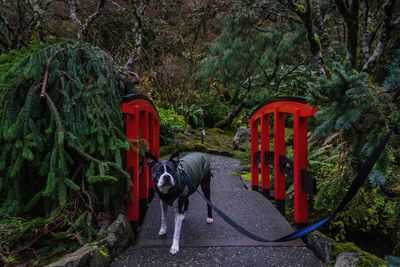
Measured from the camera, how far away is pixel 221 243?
12.8 feet

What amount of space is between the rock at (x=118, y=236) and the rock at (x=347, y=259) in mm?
1987

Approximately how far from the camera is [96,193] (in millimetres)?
3734

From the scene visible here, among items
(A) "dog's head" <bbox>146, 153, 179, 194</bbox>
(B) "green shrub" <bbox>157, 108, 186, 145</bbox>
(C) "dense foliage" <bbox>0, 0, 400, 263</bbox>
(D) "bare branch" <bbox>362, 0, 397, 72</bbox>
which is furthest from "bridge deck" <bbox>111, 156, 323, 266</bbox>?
(B) "green shrub" <bbox>157, 108, 186, 145</bbox>

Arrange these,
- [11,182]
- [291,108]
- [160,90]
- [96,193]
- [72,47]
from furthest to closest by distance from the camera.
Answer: [160,90], [291,108], [72,47], [96,193], [11,182]

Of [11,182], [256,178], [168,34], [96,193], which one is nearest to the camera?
[11,182]

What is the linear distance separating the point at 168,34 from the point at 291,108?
11582mm

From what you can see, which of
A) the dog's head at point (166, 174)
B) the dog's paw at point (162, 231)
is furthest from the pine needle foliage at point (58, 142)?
the dog's paw at point (162, 231)

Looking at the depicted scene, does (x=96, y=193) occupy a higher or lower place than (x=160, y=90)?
lower

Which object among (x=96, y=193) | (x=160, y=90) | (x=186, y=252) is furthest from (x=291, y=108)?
(x=160, y=90)

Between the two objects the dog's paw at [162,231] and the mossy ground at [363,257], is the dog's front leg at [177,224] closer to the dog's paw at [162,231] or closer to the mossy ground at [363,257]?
the dog's paw at [162,231]

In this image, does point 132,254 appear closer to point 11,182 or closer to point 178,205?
point 178,205

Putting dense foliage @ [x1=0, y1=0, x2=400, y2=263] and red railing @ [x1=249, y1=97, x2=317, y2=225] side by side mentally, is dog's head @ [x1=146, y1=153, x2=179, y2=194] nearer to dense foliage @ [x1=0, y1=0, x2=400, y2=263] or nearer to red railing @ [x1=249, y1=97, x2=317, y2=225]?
dense foliage @ [x1=0, y1=0, x2=400, y2=263]

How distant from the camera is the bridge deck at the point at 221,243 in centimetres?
351

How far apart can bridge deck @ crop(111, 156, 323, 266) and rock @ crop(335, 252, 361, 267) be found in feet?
1.04
